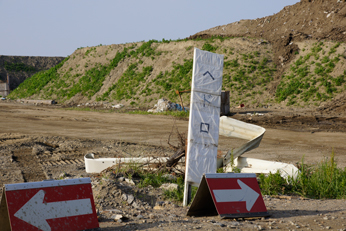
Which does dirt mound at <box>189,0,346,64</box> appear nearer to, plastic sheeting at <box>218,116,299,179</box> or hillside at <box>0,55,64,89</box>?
plastic sheeting at <box>218,116,299,179</box>

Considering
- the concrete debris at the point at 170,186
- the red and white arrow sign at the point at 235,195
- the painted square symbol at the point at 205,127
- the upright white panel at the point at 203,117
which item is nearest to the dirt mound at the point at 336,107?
the concrete debris at the point at 170,186

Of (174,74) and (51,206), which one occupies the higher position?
(174,74)

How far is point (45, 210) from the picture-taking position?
3.36 m

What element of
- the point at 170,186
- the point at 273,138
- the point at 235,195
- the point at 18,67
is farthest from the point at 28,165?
the point at 18,67

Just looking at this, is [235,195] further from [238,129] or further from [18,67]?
[18,67]

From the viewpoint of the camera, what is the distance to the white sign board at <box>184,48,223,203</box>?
4.61m

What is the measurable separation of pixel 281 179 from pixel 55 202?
13.2ft

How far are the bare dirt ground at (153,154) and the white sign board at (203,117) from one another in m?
0.63

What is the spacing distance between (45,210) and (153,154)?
17.3 ft

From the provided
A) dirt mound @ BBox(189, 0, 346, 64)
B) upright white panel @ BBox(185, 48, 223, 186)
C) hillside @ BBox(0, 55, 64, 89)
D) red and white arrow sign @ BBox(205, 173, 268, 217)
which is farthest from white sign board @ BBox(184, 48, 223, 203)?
hillside @ BBox(0, 55, 64, 89)

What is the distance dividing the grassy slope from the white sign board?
21975 mm

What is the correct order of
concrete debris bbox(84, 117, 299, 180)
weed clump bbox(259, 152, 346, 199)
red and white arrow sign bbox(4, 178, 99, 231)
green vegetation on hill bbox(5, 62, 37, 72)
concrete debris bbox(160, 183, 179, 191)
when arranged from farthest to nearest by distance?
1. green vegetation on hill bbox(5, 62, 37, 72)
2. concrete debris bbox(84, 117, 299, 180)
3. weed clump bbox(259, 152, 346, 199)
4. concrete debris bbox(160, 183, 179, 191)
5. red and white arrow sign bbox(4, 178, 99, 231)

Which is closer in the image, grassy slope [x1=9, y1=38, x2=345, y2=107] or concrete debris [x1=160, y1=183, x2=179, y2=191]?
concrete debris [x1=160, y1=183, x2=179, y2=191]

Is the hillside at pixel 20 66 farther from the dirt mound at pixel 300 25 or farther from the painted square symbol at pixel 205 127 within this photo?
the painted square symbol at pixel 205 127
